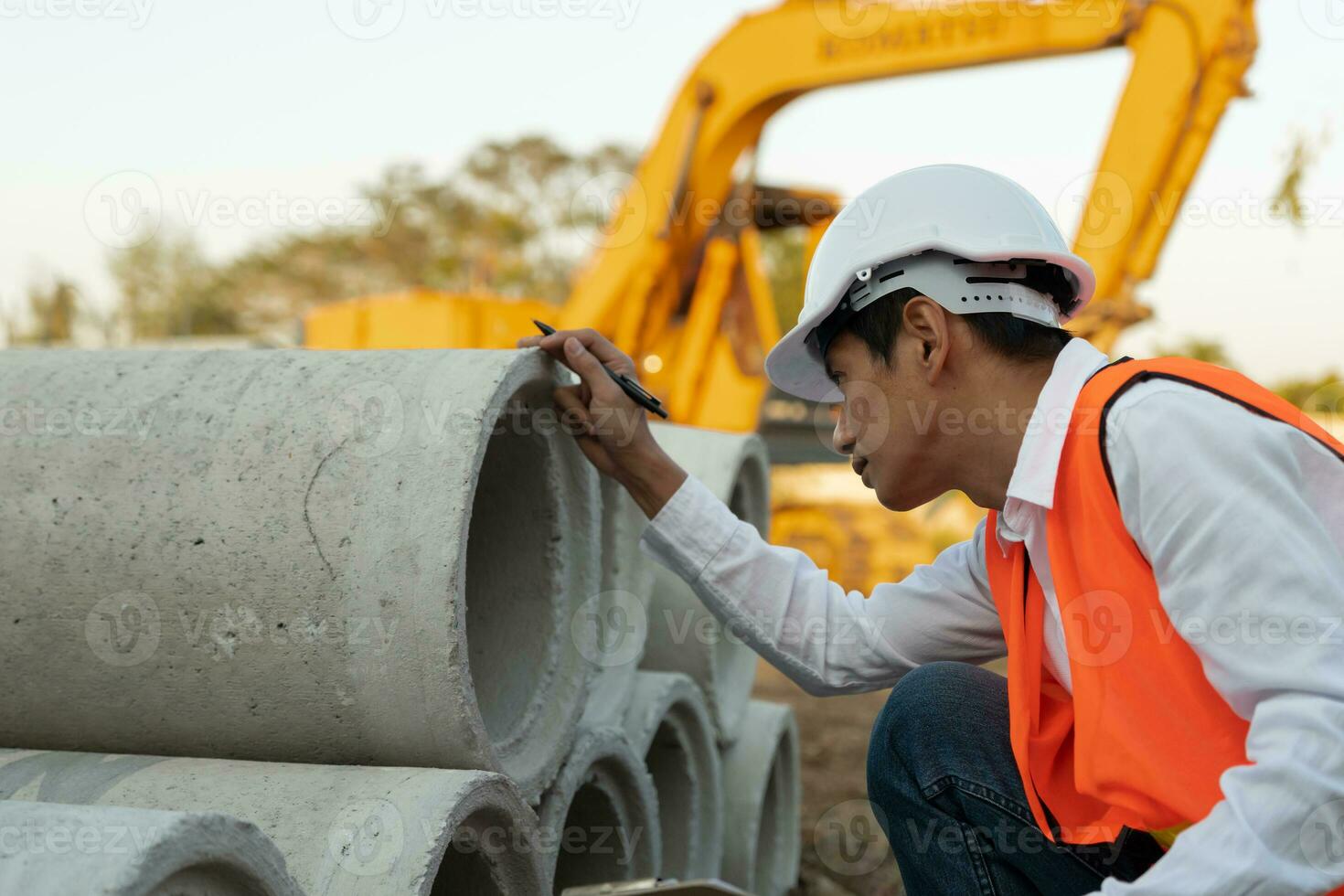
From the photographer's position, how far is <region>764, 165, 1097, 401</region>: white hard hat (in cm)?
189

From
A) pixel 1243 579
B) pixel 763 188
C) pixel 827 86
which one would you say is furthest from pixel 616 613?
pixel 763 188

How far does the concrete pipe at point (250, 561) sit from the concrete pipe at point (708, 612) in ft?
4.01

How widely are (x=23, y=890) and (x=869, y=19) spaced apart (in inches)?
269

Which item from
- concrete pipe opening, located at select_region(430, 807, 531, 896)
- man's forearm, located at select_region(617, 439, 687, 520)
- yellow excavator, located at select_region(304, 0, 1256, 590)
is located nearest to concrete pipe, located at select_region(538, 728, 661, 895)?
concrete pipe opening, located at select_region(430, 807, 531, 896)

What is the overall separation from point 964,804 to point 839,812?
261cm

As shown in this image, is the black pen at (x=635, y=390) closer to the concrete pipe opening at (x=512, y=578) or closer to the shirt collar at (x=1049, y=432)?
the concrete pipe opening at (x=512, y=578)

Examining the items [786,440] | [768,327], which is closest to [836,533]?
[786,440]

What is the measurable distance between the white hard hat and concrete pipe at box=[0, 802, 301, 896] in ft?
4.06

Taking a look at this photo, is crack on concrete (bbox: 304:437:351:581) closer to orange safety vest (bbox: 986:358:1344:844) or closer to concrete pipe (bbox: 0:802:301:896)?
concrete pipe (bbox: 0:802:301:896)

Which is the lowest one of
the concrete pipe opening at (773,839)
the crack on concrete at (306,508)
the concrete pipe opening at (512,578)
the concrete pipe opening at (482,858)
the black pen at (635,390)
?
the concrete pipe opening at (773,839)

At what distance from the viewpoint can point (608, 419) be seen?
2359 millimetres

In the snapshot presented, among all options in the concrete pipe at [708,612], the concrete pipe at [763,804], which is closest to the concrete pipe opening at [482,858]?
the concrete pipe at [708,612]

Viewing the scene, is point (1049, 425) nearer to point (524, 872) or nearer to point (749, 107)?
point (524, 872)

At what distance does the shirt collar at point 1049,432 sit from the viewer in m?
1.77
